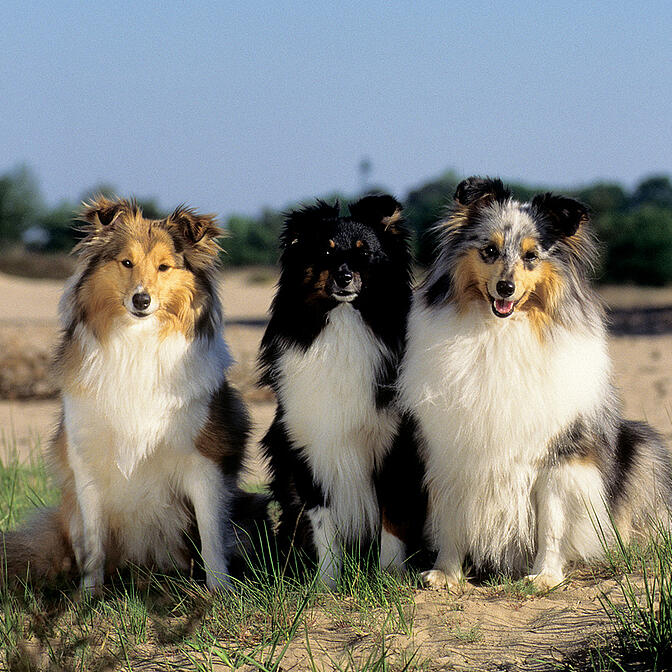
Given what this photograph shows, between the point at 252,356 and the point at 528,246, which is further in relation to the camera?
→ the point at 252,356

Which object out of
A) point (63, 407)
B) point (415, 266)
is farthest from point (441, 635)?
point (63, 407)

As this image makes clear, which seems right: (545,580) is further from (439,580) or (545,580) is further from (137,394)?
(137,394)

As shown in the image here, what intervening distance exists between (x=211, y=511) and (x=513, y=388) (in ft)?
5.51

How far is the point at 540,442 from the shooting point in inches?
157

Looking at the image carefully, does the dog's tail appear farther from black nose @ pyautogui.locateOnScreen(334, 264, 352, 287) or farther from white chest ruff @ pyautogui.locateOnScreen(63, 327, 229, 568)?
black nose @ pyautogui.locateOnScreen(334, 264, 352, 287)

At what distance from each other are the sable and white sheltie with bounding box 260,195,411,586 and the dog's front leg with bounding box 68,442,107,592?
1039mm

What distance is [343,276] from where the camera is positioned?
3885 mm

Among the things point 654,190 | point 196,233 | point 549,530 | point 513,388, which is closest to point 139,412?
point 196,233

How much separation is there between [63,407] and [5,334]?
872 cm

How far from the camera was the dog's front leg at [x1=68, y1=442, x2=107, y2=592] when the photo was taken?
4359 millimetres

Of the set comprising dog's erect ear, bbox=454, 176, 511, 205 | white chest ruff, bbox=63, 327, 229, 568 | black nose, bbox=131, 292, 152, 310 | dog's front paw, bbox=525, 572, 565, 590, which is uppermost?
dog's erect ear, bbox=454, 176, 511, 205

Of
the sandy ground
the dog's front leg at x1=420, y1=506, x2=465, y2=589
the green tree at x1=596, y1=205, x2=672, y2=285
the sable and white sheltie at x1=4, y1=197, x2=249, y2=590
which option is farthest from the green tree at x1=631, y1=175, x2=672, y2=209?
the sable and white sheltie at x1=4, y1=197, x2=249, y2=590

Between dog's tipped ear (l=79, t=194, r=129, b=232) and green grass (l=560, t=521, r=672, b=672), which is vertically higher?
dog's tipped ear (l=79, t=194, r=129, b=232)

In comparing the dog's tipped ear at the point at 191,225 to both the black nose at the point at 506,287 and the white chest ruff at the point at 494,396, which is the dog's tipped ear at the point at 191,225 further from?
the black nose at the point at 506,287
